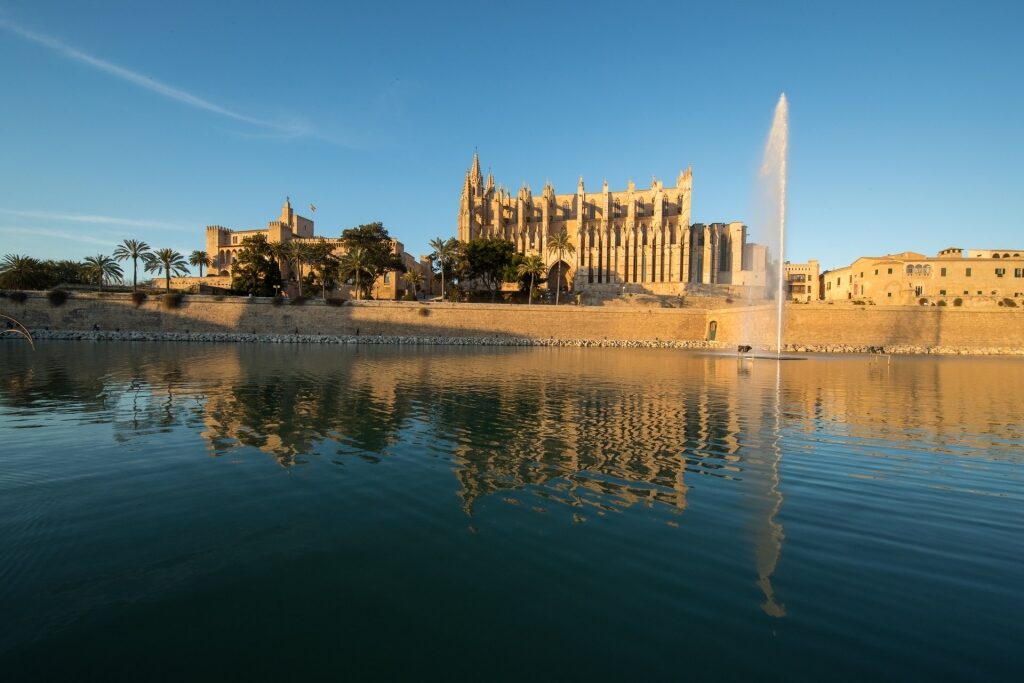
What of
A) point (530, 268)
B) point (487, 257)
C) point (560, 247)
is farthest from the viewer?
point (560, 247)

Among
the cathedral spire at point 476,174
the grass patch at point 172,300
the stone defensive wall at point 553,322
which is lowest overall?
the stone defensive wall at point 553,322

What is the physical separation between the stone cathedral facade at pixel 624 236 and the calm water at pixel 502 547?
70649 mm

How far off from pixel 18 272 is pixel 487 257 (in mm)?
54925

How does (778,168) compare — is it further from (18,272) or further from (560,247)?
(18,272)

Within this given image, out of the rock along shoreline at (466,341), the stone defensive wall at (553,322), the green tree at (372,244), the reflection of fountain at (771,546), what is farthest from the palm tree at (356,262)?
the reflection of fountain at (771,546)

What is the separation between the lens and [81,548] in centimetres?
533

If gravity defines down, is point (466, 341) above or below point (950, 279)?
below

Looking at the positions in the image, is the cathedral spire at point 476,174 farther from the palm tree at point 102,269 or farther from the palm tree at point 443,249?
the palm tree at point 102,269

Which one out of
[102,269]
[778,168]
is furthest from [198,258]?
[778,168]

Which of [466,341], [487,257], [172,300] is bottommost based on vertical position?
[466,341]

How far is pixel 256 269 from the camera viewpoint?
206 feet

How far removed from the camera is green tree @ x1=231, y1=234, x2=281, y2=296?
2451 inches

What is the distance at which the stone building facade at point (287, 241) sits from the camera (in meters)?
76.5

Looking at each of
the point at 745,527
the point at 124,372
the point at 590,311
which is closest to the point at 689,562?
the point at 745,527
